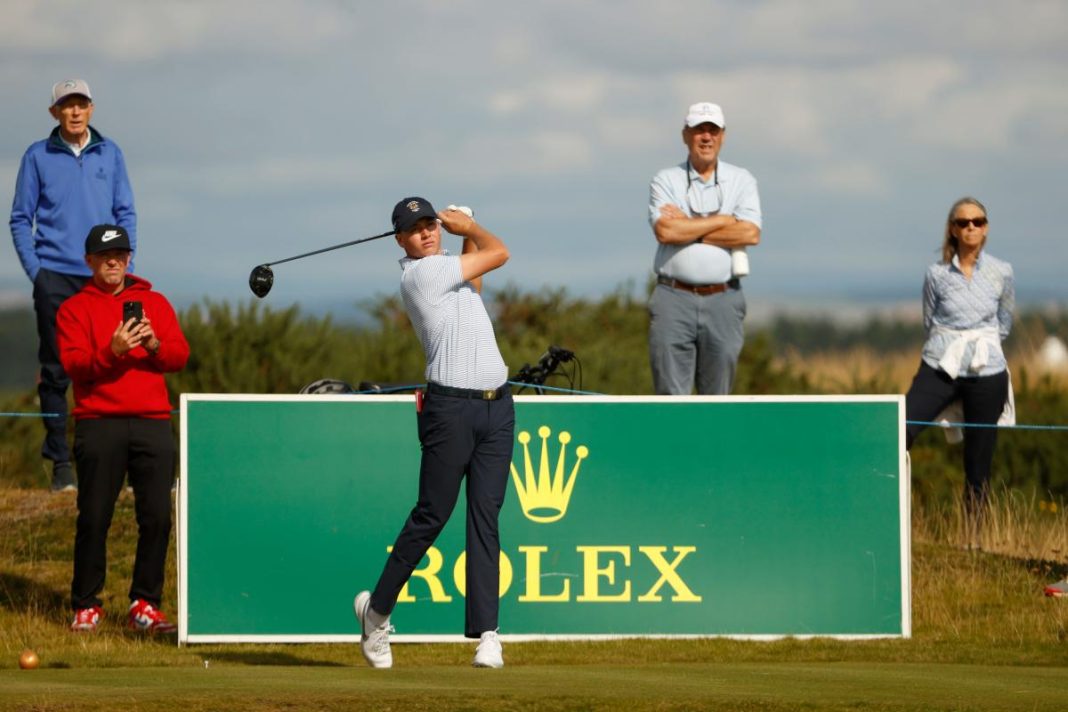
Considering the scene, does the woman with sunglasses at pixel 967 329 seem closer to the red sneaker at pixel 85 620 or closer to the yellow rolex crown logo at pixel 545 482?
the yellow rolex crown logo at pixel 545 482

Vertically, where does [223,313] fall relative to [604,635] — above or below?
above

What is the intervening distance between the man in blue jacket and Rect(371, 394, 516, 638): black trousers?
4.02m

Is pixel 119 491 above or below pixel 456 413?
below

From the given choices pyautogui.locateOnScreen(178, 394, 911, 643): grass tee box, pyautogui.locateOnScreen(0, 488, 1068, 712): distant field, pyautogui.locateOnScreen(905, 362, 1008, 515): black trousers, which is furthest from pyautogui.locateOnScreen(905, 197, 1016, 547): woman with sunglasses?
pyautogui.locateOnScreen(178, 394, 911, 643): grass tee box

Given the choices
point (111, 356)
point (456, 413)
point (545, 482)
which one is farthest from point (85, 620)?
point (456, 413)

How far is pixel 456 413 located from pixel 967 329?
4.81 meters

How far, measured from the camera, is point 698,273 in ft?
39.1

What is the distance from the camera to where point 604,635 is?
35.7ft

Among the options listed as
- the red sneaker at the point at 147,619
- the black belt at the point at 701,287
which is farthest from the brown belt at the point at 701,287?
the red sneaker at the point at 147,619

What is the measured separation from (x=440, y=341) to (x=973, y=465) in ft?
17.2

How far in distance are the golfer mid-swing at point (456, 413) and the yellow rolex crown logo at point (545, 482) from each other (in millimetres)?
1579

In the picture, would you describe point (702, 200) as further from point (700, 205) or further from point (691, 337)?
point (691, 337)

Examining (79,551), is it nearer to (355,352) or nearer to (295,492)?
(295,492)

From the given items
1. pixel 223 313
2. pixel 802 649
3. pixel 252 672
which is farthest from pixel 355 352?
pixel 252 672
